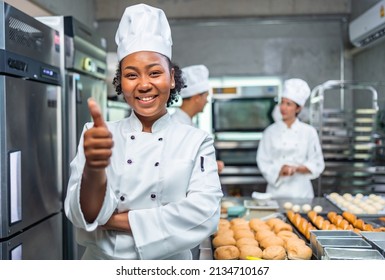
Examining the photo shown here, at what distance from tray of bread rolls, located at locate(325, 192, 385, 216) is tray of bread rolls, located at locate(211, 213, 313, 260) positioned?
374 millimetres

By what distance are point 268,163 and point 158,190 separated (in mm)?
1579

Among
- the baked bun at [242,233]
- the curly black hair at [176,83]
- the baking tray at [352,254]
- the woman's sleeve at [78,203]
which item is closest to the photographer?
the woman's sleeve at [78,203]

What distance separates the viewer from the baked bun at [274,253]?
1.17 meters

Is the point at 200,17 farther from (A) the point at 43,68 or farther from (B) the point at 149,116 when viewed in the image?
(A) the point at 43,68

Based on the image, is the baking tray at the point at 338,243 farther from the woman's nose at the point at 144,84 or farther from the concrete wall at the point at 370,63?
the woman's nose at the point at 144,84

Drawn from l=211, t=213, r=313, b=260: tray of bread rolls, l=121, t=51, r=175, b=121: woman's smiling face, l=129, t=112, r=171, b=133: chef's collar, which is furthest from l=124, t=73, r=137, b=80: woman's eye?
l=211, t=213, r=313, b=260: tray of bread rolls

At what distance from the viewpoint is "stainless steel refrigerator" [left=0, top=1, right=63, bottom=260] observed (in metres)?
1.31

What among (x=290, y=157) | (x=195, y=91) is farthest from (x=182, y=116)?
(x=290, y=157)

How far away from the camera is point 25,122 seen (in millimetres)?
1474

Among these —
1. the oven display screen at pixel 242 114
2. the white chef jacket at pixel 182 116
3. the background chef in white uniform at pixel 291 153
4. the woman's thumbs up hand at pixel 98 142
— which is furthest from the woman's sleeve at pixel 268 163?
the woman's thumbs up hand at pixel 98 142

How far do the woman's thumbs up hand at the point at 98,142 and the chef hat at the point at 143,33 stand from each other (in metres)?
0.21

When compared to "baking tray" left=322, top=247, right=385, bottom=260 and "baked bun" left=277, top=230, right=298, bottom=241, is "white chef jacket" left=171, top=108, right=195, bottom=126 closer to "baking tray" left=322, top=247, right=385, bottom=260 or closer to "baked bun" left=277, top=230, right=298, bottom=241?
"baked bun" left=277, top=230, right=298, bottom=241

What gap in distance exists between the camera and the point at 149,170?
2.94 feet

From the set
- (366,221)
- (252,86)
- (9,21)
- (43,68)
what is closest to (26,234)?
(43,68)
